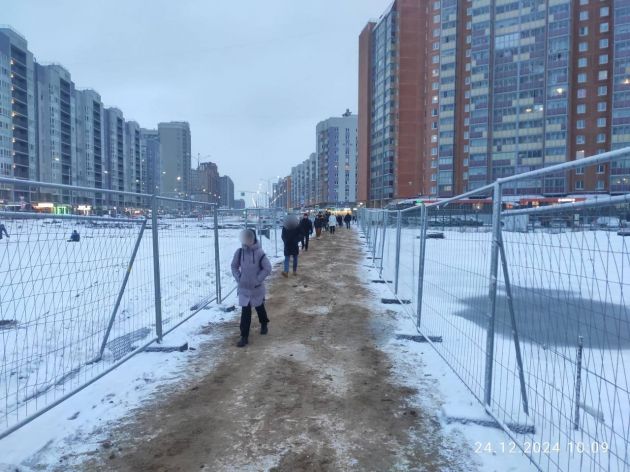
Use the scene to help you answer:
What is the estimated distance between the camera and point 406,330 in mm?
6852

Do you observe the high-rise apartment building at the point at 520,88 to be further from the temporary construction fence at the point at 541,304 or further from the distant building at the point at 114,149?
the distant building at the point at 114,149

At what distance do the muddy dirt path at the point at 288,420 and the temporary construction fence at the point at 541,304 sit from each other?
79 centimetres

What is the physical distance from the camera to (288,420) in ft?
12.8

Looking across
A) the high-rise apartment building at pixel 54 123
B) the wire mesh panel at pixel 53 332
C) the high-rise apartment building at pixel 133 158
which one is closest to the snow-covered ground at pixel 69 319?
the wire mesh panel at pixel 53 332

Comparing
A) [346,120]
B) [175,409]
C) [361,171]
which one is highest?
[346,120]

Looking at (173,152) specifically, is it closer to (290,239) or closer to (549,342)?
(290,239)

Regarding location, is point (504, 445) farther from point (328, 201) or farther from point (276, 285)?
point (328, 201)

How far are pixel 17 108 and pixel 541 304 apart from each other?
101574 mm

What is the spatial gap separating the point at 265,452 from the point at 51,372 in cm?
318

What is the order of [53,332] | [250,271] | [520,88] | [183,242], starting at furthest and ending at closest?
[520,88]
[183,242]
[250,271]
[53,332]

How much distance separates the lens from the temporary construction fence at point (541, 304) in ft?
8.93

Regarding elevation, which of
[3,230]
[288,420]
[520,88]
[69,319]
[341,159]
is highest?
[520,88]

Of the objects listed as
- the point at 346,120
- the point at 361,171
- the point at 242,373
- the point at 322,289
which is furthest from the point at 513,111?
the point at 346,120

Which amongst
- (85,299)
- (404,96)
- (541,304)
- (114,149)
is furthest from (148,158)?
(541,304)
